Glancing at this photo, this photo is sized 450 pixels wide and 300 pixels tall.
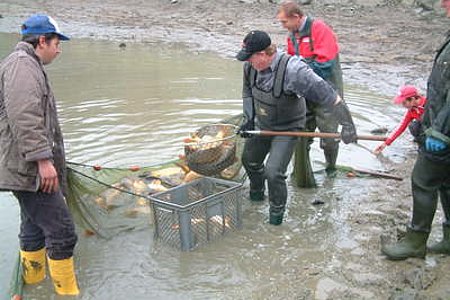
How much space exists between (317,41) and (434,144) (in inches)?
92.6

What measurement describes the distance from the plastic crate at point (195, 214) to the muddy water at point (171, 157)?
4.2 inches

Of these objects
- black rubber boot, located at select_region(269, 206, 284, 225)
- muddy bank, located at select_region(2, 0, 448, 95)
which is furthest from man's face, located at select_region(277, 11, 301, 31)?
muddy bank, located at select_region(2, 0, 448, 95)

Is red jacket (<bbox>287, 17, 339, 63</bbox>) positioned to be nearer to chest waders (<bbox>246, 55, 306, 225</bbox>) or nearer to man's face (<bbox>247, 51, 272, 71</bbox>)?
chest waders (<bbox>246, 55, 306, 225</bbox>)

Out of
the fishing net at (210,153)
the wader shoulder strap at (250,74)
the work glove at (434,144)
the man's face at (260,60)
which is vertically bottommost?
the fishing net at (210,153)

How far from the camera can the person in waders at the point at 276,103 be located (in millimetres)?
4844

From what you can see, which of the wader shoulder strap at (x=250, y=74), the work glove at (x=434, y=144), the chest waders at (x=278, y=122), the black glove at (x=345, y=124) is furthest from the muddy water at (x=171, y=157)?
the wader shoulder strap at (x=250, y=74)

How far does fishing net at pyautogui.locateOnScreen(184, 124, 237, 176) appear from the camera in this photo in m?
5.23

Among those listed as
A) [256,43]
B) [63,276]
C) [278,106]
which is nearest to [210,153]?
[278,106]

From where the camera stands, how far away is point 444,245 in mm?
4570

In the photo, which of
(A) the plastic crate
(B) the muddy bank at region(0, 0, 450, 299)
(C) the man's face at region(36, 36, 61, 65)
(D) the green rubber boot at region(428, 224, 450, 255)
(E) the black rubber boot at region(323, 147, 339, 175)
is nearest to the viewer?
(C) the man's face at region(36, 36, 61, 65)

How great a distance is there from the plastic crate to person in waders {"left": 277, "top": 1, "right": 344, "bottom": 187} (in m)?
1.24

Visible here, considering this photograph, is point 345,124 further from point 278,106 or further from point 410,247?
point 410,247

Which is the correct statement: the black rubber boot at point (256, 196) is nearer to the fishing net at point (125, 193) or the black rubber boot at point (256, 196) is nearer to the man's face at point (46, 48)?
the fishing net at point (125, 193)

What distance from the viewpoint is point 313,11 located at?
64.5 ft
